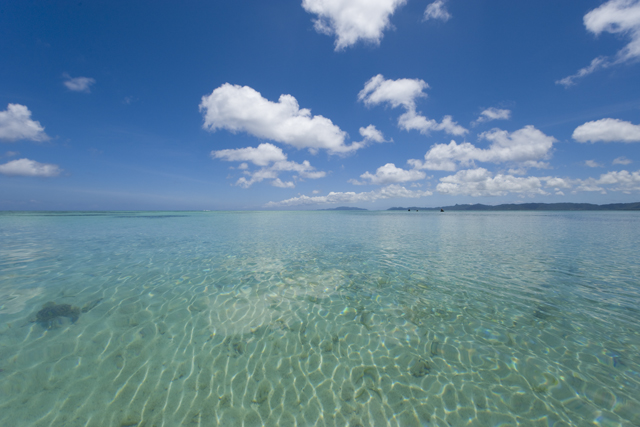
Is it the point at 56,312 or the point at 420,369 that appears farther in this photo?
the point at 56,312

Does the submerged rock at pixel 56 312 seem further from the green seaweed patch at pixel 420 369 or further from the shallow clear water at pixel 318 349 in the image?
the green seaweed patch at pixel 420 369

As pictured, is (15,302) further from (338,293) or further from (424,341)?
(424,341)

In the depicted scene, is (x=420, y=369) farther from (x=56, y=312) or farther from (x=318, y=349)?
(x=56, y=312)

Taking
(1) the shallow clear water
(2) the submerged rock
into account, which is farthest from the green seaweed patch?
(2) the submerged rock

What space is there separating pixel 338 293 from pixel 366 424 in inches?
218

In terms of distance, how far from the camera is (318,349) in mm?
6273

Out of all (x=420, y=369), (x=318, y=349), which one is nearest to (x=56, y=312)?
(x=318, y=349)

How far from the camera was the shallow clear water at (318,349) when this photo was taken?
4512 millimetres

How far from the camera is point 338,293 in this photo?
981 cm

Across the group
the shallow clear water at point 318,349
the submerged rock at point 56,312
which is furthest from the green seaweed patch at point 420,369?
the submerged rock at point 56,312

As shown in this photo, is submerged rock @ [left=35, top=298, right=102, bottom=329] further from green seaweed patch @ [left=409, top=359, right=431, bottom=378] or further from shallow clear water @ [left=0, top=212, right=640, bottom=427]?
green seaweed patch @ [left=409, top=359, right=431, bottom=378]

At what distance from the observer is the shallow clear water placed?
451 cm

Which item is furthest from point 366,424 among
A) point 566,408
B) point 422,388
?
point 566,408

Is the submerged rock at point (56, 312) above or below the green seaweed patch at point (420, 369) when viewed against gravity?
above
